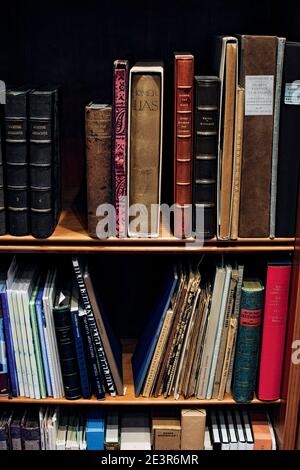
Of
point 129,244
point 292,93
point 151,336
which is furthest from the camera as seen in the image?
point 151,336

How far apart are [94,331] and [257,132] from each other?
547 mm

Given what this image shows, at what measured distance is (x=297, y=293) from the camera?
4.03 ft

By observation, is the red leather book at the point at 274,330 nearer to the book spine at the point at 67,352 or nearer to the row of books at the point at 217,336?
the row of books at the point at 217,336

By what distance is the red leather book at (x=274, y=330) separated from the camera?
126 cm

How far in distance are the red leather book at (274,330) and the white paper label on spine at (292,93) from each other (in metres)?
0.34

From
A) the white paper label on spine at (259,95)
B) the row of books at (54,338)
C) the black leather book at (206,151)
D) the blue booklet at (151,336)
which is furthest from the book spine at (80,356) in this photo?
the white paper label on spine at (259,95)

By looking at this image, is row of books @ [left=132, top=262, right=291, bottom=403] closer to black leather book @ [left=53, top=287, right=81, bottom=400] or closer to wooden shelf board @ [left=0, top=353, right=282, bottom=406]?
wooden shelf board @ [left=0, top=353, right=282, bottom=406]

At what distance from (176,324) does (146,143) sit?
404mm

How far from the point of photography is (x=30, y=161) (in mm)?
1172

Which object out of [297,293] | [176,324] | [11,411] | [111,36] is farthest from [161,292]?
[111,36]

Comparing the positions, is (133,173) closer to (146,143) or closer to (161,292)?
(146,143)

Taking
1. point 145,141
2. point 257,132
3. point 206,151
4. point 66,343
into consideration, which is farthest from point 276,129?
point 66,343

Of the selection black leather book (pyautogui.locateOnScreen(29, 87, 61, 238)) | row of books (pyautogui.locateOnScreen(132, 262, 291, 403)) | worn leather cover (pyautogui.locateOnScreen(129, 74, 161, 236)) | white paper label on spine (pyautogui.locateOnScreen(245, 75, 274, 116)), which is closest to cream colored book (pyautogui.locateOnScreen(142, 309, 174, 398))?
row of books (pyautogui.locateOnScreen(132, 262, 291, 403))

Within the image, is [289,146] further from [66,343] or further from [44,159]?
[66,343]
